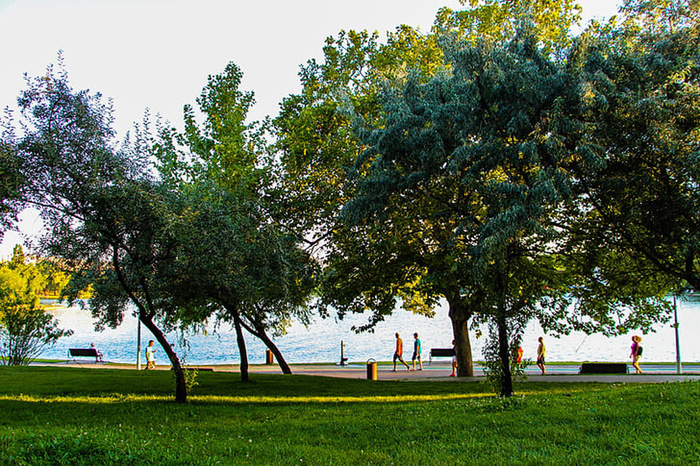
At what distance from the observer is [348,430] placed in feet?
28.1

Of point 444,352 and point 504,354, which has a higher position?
point 504,354

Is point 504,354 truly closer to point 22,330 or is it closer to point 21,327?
point 21,327

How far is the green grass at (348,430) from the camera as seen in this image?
6273mm

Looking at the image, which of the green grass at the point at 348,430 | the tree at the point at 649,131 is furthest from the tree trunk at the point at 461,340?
the tree at the point at 649,131

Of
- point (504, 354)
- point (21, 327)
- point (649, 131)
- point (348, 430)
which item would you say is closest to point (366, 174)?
point (504, 354)

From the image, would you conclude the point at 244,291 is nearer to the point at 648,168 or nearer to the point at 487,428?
the point at 487,428

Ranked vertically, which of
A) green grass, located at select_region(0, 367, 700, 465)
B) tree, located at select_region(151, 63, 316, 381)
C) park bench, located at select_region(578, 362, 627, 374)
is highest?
tree, located at select_region(151, 63, 316, 381)

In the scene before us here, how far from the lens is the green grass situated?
Result: 247 inches

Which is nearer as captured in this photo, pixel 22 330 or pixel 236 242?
pixel 236 242

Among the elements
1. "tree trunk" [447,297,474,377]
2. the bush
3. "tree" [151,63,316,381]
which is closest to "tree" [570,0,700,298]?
"tree" [151,63,316,381]

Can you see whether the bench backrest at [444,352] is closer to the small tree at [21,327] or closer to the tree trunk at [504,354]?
the tree trunk at [504,354]

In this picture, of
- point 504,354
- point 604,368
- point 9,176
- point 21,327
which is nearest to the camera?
point 9,176

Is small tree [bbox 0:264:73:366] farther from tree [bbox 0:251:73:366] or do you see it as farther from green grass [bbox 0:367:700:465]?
green grass [bbox 0:367:700:465]

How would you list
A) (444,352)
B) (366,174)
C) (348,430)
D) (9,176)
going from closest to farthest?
(348,430), (9,176), (366,174), (444,352)
